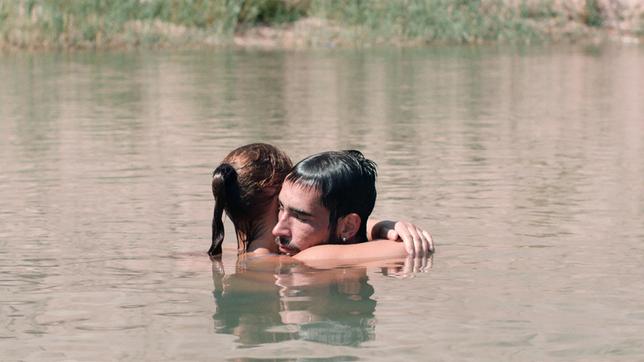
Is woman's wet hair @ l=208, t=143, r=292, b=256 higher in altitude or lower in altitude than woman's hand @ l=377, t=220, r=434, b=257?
higher

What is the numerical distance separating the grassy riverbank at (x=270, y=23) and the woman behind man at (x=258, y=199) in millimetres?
23510

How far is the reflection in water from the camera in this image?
A: 586cm

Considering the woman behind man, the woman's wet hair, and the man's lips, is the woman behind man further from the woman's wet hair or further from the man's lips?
the man's lips

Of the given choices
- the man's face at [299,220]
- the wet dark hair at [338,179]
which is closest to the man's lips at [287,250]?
the man's face at [299,220]

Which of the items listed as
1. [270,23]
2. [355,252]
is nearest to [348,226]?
[355,252]

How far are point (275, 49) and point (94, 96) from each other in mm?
12359

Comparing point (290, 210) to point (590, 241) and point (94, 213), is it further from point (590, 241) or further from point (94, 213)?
point (94, 213)

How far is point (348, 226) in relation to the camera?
25.0 feet

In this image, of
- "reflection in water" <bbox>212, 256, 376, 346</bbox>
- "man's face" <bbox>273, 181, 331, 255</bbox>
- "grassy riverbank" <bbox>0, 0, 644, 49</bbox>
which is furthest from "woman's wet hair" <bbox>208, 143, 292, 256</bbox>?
"grassy riverbank" <bbox>0, 0, 644, 49</bbox>

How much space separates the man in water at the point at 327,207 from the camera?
7.28 meters

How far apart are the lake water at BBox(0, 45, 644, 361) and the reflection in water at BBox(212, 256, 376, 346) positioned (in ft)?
0.06

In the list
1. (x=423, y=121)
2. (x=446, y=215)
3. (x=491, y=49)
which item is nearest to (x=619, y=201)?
(x=446, y=215)

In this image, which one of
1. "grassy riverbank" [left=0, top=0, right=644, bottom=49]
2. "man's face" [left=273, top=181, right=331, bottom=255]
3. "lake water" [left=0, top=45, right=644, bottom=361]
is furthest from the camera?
"grassy riverbank" [left=0, top=0, right=644, bottom=49]

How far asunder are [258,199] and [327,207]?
0.45 m
